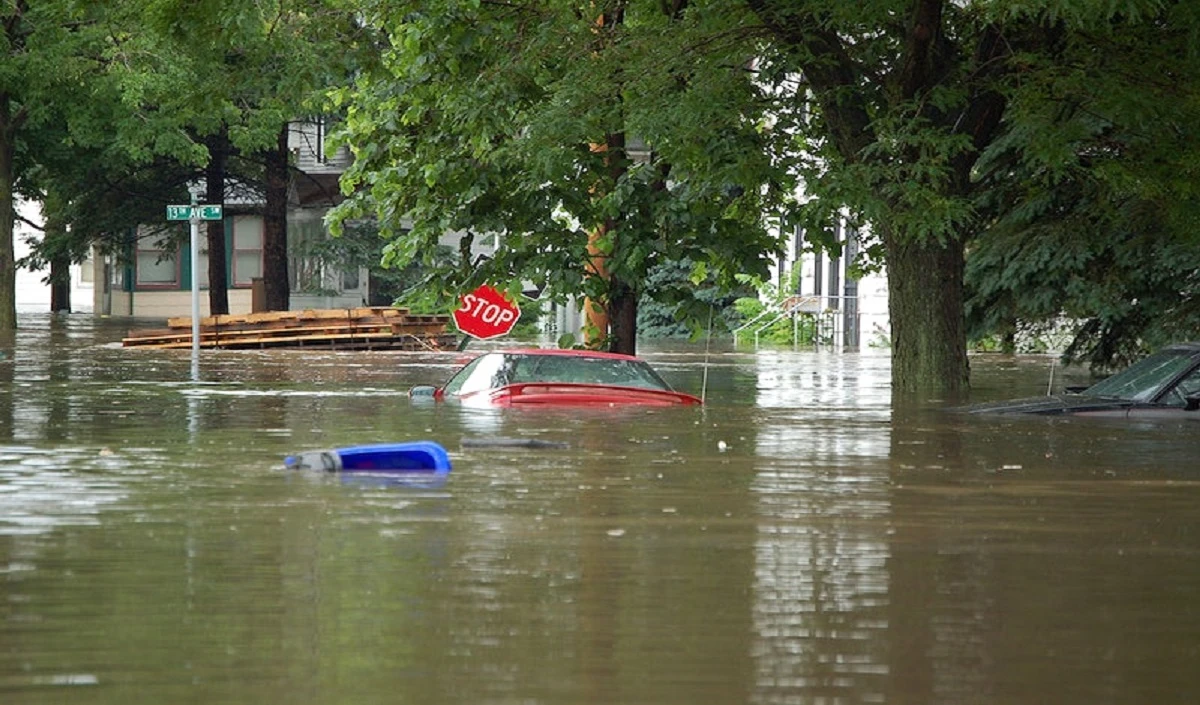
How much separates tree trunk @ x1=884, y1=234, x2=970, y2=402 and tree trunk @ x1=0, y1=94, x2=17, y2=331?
28.8 m

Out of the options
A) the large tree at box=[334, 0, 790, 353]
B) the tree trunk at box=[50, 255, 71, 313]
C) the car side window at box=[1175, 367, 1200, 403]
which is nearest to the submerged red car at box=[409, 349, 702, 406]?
the large tree at box=[334, 0, 790, 353]

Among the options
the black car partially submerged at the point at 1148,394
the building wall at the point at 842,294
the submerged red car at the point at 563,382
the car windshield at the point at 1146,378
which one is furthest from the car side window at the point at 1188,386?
the building wall at the point at 842,294

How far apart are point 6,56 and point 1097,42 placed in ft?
100

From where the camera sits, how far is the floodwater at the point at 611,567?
7223 millimetres

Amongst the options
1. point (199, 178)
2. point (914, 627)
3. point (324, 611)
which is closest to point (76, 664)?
point (324, 611)

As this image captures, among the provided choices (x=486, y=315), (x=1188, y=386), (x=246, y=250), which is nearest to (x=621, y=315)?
(x=486, y=315)

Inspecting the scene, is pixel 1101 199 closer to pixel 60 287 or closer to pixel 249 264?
pixel 249 264

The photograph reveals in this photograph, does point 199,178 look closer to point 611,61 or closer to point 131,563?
point 611,61

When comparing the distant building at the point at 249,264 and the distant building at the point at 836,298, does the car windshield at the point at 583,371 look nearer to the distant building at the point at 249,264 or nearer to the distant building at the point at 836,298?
the distant building at the point at 836,298

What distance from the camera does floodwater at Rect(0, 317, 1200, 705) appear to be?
284 inches

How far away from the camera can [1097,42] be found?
21547mm

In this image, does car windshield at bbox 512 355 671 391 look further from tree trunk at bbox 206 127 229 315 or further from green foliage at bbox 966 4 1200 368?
tree trunk at bbox 206 127 229 315

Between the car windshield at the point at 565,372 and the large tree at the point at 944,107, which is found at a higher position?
the large tree at the point at 944,107

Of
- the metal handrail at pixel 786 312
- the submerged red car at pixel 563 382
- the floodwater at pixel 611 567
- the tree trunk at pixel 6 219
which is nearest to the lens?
the floodwater at pixel 611 567
